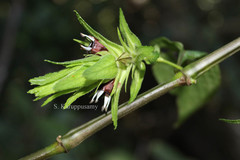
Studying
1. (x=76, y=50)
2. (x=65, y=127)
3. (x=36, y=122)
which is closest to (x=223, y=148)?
(x=65, y=127)

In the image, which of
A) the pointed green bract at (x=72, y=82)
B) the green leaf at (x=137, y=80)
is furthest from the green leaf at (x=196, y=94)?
the pointed green bract at (x=72, y=82)

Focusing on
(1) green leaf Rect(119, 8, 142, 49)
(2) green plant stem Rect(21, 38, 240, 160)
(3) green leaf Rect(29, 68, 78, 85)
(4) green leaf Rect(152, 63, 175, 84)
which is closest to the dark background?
(4) green leaf Rect(152, 63, 175, 84)

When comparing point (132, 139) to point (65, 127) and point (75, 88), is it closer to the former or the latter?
point (65, 127)

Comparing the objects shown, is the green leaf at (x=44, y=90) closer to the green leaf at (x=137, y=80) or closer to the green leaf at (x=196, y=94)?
the green leaf at (x=137, y=80)

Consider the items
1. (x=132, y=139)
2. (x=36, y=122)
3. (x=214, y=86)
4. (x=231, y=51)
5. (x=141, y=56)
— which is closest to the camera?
(x=141, y=56)

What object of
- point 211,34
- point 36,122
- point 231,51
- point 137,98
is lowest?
point 211,34

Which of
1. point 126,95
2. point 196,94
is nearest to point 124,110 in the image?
point 196,94
